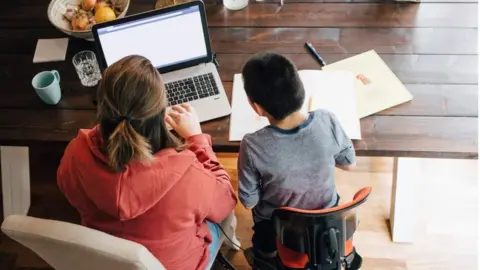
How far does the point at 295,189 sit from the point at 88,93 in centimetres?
70

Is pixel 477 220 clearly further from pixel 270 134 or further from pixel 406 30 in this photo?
pixel 270 134

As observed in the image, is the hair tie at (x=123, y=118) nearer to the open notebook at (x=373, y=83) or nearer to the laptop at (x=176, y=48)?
the laptop at (x=176, y=48)

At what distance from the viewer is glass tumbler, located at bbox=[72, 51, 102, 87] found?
1785 millimetres

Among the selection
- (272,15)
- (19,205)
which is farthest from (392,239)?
(19,205)

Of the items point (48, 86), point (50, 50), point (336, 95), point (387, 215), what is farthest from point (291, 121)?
point (387, 215)

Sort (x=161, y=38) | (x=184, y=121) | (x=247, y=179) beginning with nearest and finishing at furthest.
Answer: (x=247, y=179) → (x=184, y=121) → (x=161, y=38)

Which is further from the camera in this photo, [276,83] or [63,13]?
[63,13]

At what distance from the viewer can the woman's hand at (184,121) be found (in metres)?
1.60

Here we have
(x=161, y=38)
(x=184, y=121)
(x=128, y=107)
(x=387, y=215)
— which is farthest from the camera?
(x=387, y=215)

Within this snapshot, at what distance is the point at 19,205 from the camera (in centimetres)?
234

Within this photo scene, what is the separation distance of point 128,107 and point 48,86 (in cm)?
51

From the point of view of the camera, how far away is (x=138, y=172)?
1.33m

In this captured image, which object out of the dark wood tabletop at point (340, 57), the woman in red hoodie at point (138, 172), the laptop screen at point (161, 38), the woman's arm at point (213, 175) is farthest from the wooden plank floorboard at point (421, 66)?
the woman in red hoodie at point (138, 172)

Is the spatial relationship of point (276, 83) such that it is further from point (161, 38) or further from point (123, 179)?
point (161, 38)
